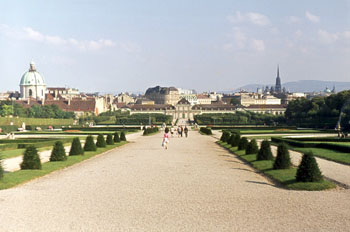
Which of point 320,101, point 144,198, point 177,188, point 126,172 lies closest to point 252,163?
point 126,172

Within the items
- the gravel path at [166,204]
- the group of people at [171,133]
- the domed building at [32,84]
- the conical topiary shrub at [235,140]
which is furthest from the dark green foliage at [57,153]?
the domed building at [32,84]

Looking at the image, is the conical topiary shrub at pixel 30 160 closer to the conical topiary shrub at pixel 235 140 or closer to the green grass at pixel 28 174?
the green grass at pixel 28 174

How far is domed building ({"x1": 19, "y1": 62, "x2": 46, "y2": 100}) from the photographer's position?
160 m

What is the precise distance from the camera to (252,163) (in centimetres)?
1873

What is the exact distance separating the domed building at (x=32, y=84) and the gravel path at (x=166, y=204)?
151 metres

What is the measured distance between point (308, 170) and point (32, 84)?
155m

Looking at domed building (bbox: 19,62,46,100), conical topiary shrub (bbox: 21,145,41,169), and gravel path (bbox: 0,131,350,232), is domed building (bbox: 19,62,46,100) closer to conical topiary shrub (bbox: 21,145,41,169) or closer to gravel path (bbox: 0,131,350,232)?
conical topiary shrub (bbox: 21,145,41,169)

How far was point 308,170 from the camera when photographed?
1257 cm

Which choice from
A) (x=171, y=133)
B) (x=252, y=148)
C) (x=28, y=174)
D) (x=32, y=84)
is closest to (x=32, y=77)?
(x=32, y=84)

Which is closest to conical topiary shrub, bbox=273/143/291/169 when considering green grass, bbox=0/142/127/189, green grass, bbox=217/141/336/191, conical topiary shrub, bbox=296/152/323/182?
green grass, bbox=217/141/336/191

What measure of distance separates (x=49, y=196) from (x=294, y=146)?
63.0 ft

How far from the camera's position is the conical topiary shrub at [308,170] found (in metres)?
12.5

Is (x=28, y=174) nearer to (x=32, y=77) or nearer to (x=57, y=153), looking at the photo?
(x=57, y=153)

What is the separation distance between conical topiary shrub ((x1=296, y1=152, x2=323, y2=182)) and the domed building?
153515 mm
